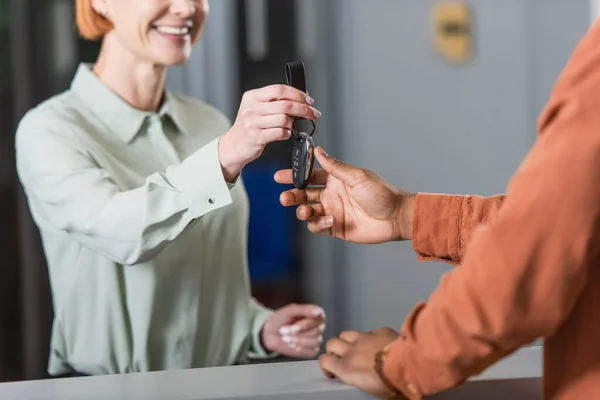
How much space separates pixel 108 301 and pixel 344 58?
1.78 meters

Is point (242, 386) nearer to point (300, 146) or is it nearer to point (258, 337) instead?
point (300, 146)

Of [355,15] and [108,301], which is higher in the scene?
[355,15]

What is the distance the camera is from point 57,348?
1.33 m

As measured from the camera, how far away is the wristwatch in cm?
67

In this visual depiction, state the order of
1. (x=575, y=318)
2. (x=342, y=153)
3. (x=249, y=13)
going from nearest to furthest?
(x=575, y=318), (x=249, y=13), (x=342, y=153)

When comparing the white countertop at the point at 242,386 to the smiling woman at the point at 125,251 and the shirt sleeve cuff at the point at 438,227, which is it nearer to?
the shirt sleeve cuff at the point at 438,227

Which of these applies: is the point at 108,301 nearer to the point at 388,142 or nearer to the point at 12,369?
the point at 12,369

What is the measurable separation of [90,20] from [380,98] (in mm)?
→ 1625

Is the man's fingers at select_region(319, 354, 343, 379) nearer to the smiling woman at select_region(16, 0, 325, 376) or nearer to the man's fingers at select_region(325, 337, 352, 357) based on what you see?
the man's fingers at select_region(325, 337, 352, 357)

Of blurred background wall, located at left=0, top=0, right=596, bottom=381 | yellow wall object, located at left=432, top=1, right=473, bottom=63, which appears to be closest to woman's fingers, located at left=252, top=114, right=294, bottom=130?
blurred background wall, located at left=0, top=0, right=596, bottom=381

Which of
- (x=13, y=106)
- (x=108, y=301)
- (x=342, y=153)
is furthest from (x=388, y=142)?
(x=108, y=301)

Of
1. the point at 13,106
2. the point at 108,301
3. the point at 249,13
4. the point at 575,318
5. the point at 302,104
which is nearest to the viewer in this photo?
the point at 575,318

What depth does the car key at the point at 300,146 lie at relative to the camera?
0.93m

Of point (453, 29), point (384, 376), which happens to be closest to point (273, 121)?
point (384, 376)
